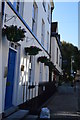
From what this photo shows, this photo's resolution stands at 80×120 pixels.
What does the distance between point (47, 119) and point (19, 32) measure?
100 inches

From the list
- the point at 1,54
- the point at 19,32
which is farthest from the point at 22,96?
the point at 19,32

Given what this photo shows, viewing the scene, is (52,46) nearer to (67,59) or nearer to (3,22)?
(3,22)

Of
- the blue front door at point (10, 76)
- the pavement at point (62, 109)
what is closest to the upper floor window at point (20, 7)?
the blue front door at point (10, 76)

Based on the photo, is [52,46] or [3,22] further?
[52,46]

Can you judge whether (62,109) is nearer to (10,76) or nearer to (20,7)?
(10,76)

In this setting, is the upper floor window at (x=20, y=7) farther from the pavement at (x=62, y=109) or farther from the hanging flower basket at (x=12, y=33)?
the pavement at (x=62, y=109)

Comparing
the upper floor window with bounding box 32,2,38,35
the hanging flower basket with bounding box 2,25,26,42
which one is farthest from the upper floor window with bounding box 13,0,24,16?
the hanging flower basket with bounding box 2,25,26,42

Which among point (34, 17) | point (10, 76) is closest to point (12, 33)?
point (10, 76)

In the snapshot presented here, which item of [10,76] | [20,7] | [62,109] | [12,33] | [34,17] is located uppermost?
[34,17]

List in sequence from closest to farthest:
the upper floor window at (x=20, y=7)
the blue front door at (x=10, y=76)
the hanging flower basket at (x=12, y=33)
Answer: the hanging flower basket at (x=12, y=33) < the blue front door at (x=10, y=76) < the upper floor window at (x=20, y=7)

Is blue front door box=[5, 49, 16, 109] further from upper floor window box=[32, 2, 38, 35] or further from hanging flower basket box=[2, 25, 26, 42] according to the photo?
upper floor window box=[32, 2, 38, 35]

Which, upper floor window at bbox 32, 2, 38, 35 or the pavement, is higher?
upper floor window at bbox 32, 2, 38, 35

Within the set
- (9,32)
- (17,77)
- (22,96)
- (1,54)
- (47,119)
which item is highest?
(9,32)

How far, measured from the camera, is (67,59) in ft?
111
